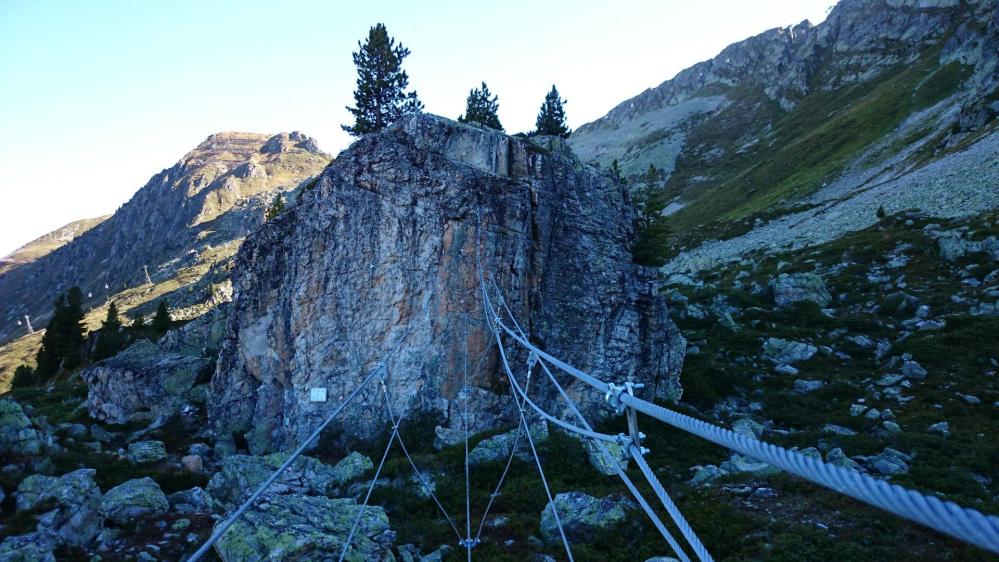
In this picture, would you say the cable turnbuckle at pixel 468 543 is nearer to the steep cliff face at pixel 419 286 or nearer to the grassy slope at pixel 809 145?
the steep cliff face at pixel 419 286

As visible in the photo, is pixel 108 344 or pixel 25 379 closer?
pixel 108 344

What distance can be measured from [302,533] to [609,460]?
7.08m

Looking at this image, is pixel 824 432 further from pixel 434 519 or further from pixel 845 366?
pixel 434 519

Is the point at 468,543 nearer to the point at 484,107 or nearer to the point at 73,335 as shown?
the point at 484,107

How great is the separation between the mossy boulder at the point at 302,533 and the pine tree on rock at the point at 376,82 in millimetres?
30211

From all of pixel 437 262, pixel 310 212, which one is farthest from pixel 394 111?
pixel 437 262

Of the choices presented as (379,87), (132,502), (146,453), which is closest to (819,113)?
(379,87)

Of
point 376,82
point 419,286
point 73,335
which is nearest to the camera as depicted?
point 419,286

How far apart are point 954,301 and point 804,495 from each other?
→ 27644mm

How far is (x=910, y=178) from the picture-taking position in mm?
54906

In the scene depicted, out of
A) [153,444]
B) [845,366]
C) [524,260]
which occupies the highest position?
[524,260]

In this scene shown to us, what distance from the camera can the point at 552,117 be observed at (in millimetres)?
44312

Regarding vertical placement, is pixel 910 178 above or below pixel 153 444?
A: above

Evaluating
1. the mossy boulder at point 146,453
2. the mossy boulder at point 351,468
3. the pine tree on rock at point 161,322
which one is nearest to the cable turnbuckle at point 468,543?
the mossy boulder at point 351,468
